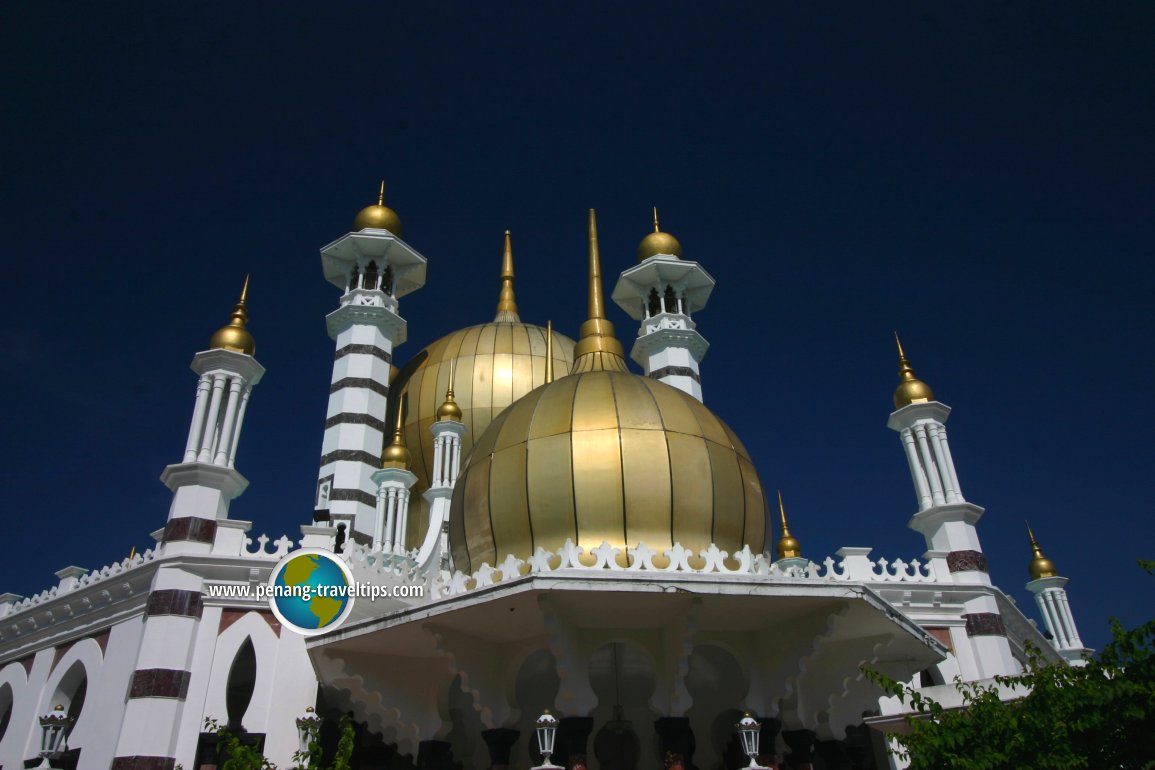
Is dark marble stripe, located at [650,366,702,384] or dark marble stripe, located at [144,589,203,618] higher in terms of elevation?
dark marble stripe, located at [650,366,702,384]

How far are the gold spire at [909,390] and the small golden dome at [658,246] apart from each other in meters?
7.85

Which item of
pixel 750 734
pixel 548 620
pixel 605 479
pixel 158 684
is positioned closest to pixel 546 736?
pixel 548 620

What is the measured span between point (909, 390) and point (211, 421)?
15.3m

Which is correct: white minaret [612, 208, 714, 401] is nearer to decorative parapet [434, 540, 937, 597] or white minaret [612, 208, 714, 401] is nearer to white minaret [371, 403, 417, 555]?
white minaret [371, 403, 417, 555]

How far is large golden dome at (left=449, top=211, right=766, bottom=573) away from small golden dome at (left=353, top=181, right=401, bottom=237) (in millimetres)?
15381

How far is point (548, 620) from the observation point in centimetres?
923

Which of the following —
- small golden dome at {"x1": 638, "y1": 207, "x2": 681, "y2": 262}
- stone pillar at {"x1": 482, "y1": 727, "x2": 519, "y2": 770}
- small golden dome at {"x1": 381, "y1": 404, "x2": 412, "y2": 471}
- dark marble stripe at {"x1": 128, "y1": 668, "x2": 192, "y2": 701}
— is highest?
small golden dome at {"x1": 638, "y1": 207, "x2": 681, "y2": 262}

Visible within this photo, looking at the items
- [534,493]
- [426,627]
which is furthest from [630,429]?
[426,627]

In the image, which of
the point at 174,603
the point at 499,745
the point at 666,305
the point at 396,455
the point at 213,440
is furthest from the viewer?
the point at 666,305

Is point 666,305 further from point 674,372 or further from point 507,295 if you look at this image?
point 507,295

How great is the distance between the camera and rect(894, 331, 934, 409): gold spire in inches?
775

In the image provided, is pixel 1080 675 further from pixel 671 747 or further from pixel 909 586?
pixel 909 586

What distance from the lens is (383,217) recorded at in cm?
2603

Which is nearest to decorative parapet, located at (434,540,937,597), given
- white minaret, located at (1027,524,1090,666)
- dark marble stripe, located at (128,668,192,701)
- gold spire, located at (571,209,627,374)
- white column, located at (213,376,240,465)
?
gold spire, located at (571,209,627,374)
